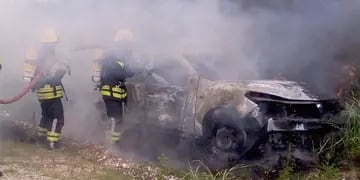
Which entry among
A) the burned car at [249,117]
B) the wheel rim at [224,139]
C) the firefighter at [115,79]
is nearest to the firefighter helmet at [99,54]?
the firefighter at [115,79]

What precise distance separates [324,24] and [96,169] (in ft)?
15.0

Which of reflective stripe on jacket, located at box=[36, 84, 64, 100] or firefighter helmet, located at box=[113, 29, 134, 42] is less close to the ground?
firefighter helmet, located at box=[113, 29, 134, 42]

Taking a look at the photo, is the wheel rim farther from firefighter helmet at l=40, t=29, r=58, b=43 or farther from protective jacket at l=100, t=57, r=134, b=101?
firefighter helmet at l=40, t=29, r=58, b=43

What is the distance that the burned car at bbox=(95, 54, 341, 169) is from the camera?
6.70 meters

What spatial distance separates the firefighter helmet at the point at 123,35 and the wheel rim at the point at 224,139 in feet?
6.53

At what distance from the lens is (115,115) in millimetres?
7789

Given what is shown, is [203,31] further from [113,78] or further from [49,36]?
[49,36]

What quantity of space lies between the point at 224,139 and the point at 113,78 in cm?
187

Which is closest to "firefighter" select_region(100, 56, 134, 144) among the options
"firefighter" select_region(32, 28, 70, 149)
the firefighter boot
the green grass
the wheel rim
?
Answer: "firefighter" select_region(32, 28, 70, 149)

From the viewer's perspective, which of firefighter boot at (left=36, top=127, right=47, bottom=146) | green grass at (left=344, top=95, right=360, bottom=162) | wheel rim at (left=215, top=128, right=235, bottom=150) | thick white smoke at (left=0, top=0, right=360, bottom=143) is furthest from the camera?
firefighter boot at (left=36, top=127, right=47, bottom=146)

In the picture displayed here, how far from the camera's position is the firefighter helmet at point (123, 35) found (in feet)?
25.9

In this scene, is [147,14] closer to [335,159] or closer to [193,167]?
[193,167]

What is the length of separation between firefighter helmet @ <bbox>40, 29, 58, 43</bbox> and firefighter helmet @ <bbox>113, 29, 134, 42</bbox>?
2.76 feet

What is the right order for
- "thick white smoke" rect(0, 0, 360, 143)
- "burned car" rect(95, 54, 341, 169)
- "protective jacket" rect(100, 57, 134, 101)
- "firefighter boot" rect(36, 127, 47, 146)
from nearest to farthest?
"burned car" rect(95, 54, 341, 169), "protective jacket" rect(100, 57, 134, 101), "thick white smoke" rect(0, 0, 360, 143), "firefighter boot" rect(36, 127, 47, 146)
